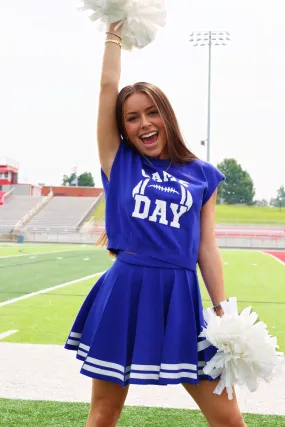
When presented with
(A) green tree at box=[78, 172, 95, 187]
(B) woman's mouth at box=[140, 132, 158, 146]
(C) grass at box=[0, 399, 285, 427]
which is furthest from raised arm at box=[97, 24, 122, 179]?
(A) green tree at box=[78, 172, 95, 187]

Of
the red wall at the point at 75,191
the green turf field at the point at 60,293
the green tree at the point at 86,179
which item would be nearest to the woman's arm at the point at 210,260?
the green turf field at the point at 60,293

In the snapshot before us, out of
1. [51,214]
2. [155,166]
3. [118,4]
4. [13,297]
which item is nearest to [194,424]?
[155,166]

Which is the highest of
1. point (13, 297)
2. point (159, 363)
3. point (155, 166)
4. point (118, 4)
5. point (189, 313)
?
point (118, 4)

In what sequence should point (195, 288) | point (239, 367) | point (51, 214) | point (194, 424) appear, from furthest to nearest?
point (51, 214) → point (194, 424) → point (195, 288) → point (239, 367)

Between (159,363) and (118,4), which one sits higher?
(118,4)

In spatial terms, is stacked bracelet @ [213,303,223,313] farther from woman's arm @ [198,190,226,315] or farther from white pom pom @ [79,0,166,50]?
white pom pom @ [79,0,166,50]

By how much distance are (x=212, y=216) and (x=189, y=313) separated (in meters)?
0.42

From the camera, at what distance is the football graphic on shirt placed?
7.04 feet

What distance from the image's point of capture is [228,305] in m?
2.09

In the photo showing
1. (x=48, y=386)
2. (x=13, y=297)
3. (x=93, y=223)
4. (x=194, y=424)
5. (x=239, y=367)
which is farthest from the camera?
(x=93, y=223)

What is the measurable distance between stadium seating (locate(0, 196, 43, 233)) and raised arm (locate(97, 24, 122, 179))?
4135 cm

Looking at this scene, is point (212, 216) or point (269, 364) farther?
point (212, 216)

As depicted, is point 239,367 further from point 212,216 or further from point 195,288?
point 212,216

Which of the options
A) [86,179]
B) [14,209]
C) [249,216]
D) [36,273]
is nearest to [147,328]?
[36,273]
